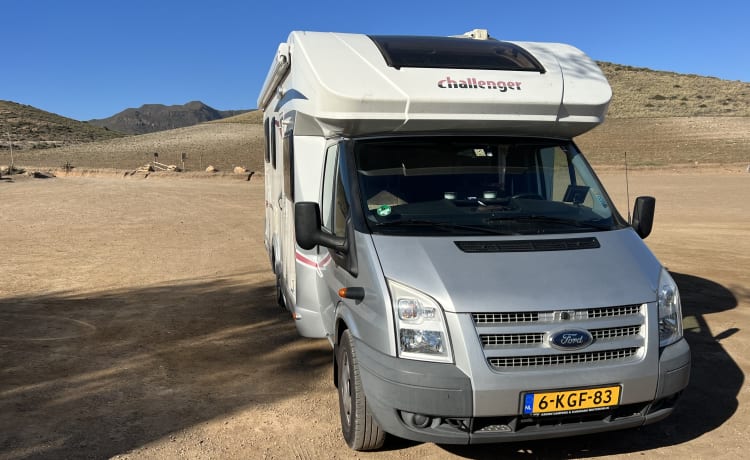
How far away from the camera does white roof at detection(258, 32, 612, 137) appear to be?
4668 millimetres

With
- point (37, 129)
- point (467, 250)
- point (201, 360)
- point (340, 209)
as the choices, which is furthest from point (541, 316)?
point (37, 129)

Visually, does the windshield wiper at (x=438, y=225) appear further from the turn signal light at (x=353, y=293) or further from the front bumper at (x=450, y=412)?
the front bumper at (x=450, y=412)

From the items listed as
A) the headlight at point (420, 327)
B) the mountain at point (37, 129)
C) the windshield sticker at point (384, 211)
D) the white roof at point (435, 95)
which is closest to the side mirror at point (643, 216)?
the white roof at point (435, 95)

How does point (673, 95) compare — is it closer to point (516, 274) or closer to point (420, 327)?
point (516, 274)

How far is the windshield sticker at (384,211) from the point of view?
4448 mm

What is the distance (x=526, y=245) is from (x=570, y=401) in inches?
38.2

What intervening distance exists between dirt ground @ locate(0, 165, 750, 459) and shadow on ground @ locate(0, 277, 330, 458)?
20 mm

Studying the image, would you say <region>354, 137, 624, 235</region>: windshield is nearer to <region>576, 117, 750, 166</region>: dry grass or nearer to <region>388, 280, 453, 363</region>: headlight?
<region>388, 280, 453, 363</region>: headlight

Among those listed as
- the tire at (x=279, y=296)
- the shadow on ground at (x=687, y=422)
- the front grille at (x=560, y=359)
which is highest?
the front grille at (x=560, y=359)

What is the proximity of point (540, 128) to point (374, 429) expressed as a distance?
8.37 ft

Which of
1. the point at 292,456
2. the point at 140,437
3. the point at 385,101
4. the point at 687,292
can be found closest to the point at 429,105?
the point at 385,101

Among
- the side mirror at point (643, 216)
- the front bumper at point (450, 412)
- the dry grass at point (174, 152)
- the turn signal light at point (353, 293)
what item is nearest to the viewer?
the front bumper at point (450, 412)

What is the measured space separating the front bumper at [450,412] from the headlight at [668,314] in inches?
5.6

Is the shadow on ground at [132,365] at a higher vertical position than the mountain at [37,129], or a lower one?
lower
